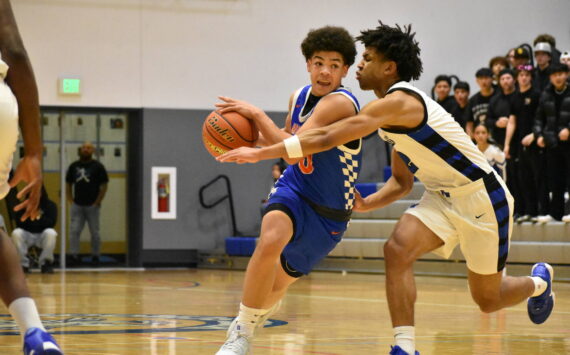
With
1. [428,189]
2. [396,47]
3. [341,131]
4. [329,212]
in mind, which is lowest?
[329,212]

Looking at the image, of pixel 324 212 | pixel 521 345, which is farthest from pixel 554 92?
pixel 324 212

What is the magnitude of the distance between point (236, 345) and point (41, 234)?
9172 mm

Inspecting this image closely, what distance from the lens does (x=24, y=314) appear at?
3.03 metres

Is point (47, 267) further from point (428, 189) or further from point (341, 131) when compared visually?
point (341, 131)

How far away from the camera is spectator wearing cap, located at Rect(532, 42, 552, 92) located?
1176 centimetres

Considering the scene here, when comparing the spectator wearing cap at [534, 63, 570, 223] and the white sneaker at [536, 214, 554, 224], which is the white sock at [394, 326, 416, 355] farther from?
the white sneaker at [536, 214, 554, 224]

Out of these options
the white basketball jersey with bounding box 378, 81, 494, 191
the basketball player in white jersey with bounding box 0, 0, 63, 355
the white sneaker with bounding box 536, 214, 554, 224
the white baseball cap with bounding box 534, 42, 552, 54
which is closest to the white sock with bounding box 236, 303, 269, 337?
the white basketball jersey with bounding box 378, 81, 494, 191

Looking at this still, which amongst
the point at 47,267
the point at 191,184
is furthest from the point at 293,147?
the point at 191,184

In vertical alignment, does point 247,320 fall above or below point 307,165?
below

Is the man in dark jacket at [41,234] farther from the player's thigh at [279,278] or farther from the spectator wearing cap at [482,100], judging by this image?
the player's thigh at [279,278]

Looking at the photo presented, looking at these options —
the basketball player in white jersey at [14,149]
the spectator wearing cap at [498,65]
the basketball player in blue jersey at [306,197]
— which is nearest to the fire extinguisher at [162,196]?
the spectator wearing cap at [498,65]

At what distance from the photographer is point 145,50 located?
14742 millimetres

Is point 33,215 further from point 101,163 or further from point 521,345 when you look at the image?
point 101,163

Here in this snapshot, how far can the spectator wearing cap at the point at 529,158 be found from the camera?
11.2 meters
